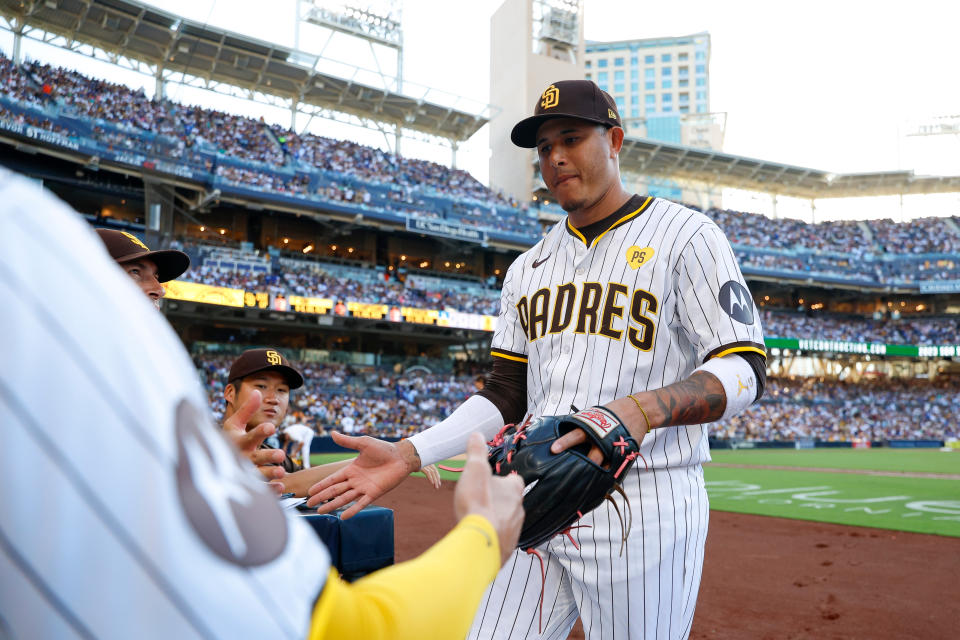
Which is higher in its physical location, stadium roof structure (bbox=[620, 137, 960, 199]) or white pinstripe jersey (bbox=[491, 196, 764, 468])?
stadium roof structure (bbox=[620, 137, 960, 199])

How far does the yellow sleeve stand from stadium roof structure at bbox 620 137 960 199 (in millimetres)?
38497

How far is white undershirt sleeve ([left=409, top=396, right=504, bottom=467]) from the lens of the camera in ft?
6.30

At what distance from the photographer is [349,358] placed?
2870 centimetres

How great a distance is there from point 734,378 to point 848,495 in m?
11.6

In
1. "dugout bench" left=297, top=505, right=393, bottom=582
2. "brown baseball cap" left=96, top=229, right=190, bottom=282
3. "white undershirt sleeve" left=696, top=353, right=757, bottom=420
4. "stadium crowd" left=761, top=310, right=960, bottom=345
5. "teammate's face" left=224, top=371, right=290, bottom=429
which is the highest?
"brown baseball cap" left=96, top=229, right=190, bottom=282

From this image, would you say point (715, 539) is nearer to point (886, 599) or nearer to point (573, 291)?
point (886, 599)

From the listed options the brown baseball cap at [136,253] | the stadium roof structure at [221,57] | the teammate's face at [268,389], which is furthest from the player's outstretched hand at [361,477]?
the stadium roof structure at [221,57]

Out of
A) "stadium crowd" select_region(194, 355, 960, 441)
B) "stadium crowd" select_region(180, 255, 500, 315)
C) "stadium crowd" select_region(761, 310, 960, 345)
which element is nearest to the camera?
"stadium crowd" select_region(194, 355, 960, 441)

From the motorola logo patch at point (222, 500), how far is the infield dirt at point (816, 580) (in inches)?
172

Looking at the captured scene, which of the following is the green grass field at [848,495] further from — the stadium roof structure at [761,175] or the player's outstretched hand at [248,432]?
the stadium roof structure at [761,175]

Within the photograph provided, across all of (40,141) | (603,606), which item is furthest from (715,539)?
(40,141)

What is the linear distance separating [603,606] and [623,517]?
0.26 m

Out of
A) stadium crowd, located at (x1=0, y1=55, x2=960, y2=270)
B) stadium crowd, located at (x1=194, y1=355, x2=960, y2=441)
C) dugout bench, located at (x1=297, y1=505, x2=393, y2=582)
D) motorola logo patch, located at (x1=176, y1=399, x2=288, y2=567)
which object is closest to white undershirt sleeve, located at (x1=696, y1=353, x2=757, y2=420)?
motorola logo patch, located at (x1=176, y1=399, x2=288, y2=567)

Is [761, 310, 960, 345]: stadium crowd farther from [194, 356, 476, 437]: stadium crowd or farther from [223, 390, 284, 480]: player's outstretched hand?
[223, 390, 284, 480]: player's outstretched hand
